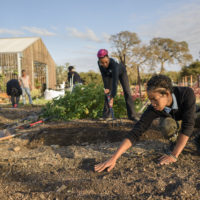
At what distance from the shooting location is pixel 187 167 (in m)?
2.18

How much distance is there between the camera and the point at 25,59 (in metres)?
13.6

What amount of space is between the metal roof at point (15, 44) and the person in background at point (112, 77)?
33.5 feet

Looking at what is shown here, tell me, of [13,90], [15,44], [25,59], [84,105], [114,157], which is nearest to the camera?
[114,157]

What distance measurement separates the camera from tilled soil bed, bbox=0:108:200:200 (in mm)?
1757

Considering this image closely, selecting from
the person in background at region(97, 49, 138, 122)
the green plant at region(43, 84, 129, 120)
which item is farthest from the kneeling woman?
the green plant at region(43, 84, 129, 120)

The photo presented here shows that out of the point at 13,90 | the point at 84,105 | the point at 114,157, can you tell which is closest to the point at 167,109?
the point at 114,157

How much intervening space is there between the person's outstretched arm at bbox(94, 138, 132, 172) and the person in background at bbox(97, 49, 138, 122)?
194cm

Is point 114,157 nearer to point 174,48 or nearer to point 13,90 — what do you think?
point 13,90

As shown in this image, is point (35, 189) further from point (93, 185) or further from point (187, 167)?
point (187, 167)

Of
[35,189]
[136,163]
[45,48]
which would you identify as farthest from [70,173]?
[45,48]

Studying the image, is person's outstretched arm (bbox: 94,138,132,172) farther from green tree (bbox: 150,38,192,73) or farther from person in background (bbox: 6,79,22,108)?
green tree (bbox: 150,38,192,73)

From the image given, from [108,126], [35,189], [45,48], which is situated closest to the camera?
[35,189]

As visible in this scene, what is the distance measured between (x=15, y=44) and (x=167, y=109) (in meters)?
14.6

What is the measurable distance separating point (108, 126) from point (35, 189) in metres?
2.25
